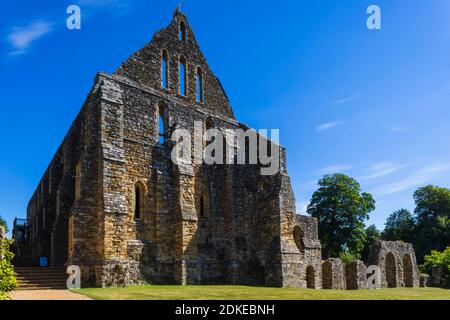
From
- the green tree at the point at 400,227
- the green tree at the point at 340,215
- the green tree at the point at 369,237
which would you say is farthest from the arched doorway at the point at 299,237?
the green tree at the point at 400,227

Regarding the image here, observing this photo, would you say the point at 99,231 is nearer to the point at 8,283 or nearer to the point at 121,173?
the point at 121,173

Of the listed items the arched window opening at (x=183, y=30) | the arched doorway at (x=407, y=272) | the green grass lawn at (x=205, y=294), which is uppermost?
the arched window opening at (x=183, y=30)

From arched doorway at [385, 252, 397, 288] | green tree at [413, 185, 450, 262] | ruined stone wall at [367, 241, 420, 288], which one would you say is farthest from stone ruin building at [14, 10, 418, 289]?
green tree at [413, 185, 450, 262]

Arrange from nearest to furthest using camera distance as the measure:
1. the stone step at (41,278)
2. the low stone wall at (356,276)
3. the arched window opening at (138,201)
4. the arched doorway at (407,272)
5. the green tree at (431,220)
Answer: the stone step at (41,278) → the arched window opening at (138,201) → the low stone wall at (356,276) → the arched doorway at (407,272) → the green tree at (431,220)

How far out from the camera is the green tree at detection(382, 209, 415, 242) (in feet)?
171

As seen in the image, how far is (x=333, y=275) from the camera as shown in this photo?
26.1 metres

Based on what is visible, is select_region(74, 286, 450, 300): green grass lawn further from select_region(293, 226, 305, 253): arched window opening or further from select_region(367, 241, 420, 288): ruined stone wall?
select_region(367, 241, 420, 288): ruined stone wall

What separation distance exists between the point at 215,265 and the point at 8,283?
49.2ft

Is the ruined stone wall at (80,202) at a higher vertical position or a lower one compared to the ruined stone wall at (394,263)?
higher

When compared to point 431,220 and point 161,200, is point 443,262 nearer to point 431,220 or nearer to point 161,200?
point 431,220

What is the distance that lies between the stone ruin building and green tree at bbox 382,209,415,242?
92.2 feet

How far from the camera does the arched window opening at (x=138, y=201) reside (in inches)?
794

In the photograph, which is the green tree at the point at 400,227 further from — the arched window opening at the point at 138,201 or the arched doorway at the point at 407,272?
the arched window opening at the point at 138,201

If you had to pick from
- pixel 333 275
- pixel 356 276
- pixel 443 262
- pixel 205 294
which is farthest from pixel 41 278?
pixel 443 262
